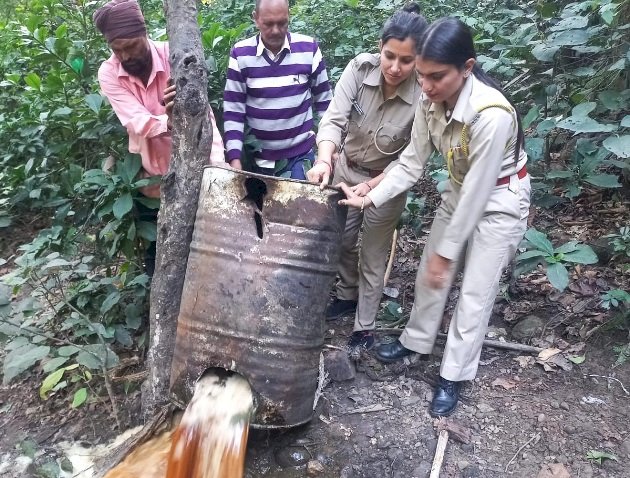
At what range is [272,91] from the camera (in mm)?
2980

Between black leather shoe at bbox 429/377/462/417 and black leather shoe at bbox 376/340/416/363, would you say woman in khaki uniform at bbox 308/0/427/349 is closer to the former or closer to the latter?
black leather shoe at bbox 376/340/416/363

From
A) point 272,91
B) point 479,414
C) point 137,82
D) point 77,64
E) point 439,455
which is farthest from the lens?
point 77,64

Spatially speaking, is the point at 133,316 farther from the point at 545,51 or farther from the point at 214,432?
the point at 545,51

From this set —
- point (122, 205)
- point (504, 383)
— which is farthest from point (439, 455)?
point (122, 205)

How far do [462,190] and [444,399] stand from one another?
1.00 meters

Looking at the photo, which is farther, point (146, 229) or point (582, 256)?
point (146, 229)

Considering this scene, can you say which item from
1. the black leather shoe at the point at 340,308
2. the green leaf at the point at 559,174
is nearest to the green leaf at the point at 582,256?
the green leaf at the point at 559,174

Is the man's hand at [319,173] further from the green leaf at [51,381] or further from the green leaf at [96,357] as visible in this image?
the green leaf at [51,381]

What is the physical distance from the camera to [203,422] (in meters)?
2.21

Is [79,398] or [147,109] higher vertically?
[147,109]

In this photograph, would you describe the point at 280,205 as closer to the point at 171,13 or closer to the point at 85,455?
the point at 171,13

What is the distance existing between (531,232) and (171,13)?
1914 millimetres

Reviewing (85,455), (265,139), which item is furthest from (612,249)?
(85,455)

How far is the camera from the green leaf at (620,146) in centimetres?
251
